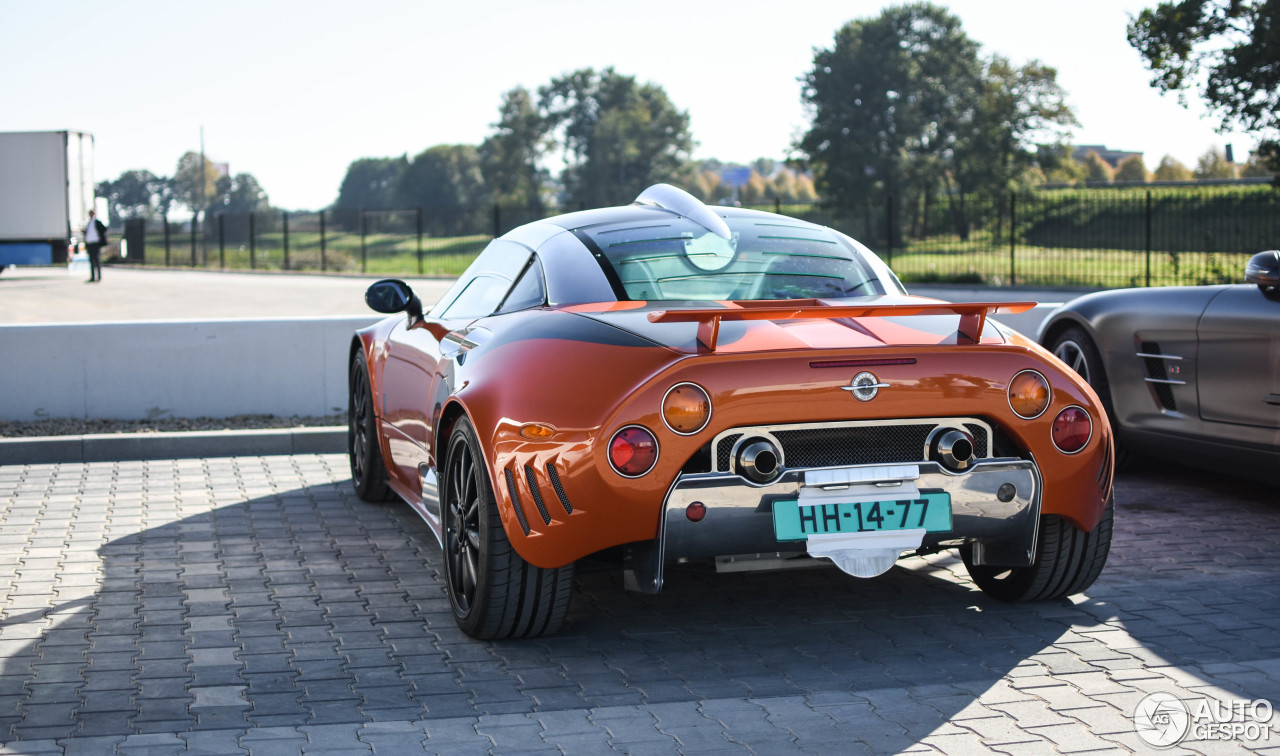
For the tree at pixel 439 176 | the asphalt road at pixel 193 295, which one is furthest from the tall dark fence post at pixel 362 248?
the tree at pixel 439 176

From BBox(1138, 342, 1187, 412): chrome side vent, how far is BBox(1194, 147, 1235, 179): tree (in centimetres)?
8794

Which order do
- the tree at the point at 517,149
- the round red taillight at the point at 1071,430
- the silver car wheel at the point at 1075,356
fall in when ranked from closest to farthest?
1. the round red taillight at the point at 1071,430
2. the silver car wheel at the point at 1075,356
3. the tree at the point at 517,149

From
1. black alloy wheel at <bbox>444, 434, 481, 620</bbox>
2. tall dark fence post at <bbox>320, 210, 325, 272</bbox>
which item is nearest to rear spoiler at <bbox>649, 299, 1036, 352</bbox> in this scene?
black alloy wheel at <bbox>444, 434, 481, 620</bbox>

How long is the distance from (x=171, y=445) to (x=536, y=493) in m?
5.23

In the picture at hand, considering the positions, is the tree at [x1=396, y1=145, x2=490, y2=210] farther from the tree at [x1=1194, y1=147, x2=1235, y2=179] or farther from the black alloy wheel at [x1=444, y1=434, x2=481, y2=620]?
the black alloy wheel at [x1=444, y1=434, x2=481, y2=620]

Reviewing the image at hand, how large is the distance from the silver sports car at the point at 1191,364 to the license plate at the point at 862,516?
2.59 metres

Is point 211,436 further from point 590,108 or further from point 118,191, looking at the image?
point 118,191

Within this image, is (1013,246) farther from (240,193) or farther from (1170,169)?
(240,193)

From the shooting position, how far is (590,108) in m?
114

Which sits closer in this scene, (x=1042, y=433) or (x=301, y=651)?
(x=1042, y=433)

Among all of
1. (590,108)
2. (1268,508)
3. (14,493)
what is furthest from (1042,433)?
(590,108)

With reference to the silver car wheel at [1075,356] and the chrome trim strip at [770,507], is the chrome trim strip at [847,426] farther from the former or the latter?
the silver car wheel at [1075,356]

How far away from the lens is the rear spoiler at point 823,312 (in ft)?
11.8

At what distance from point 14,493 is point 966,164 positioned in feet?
222
